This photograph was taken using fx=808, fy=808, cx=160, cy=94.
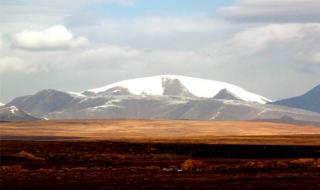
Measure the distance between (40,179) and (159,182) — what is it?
8.88 m

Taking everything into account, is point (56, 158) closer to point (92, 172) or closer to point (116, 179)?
point (92, 172)

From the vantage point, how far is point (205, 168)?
71.3m

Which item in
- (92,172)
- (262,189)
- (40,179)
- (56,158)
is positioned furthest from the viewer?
(56,158)

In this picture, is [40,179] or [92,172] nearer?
[40,179]

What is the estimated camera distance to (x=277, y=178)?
59.4m

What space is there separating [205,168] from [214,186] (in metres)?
18.7

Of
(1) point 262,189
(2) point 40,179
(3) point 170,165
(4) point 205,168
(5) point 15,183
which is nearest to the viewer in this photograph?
(1) point 262,189

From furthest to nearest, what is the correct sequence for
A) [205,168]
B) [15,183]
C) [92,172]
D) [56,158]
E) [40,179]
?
[56,158], [205,168], [92,172], [40,179], [15,183]

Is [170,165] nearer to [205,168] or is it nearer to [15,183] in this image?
[205,168]

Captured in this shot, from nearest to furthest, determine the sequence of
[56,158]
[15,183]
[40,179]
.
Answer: [15,183] → [40,179] → [56,158]

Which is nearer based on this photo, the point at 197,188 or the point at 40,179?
the point at 197,188

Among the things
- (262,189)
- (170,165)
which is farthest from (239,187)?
(170,165)

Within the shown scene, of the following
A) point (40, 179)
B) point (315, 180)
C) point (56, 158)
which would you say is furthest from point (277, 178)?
point (56, 158)

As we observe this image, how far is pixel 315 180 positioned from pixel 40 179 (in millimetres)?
19569
